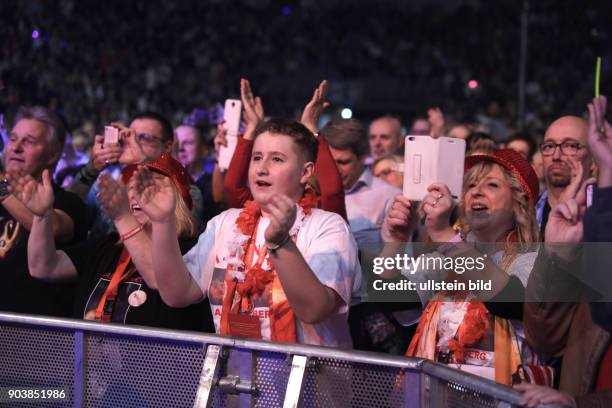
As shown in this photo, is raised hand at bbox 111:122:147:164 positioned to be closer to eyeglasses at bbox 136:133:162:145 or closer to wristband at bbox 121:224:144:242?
wristband at bbox 121:224:144:242

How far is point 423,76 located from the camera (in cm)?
2402

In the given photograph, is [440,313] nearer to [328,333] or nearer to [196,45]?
[328,333]

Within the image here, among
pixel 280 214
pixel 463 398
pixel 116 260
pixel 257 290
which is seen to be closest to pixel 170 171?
pixel 116 260

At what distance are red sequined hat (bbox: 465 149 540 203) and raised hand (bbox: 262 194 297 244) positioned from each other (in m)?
1.09

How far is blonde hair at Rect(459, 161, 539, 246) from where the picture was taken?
3.48m

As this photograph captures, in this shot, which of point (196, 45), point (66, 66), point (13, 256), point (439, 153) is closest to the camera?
point (439, 153)

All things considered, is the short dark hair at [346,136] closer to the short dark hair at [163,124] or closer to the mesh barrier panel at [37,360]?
the short dark hair at [163,124]

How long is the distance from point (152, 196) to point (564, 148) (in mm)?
2201

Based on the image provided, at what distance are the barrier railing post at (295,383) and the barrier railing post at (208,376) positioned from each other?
0.74 ft

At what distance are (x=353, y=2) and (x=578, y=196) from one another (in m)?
22.9

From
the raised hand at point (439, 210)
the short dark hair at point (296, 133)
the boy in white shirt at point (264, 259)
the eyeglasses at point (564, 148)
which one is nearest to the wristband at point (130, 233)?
the boy in white shirt at point (264, 259)

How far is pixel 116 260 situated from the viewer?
394 cm

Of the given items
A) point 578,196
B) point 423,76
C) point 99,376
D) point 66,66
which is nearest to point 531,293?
point 578,196

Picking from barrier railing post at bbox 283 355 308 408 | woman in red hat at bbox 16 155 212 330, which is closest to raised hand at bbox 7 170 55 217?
woman in red hat at bbox 16 155 212 330
